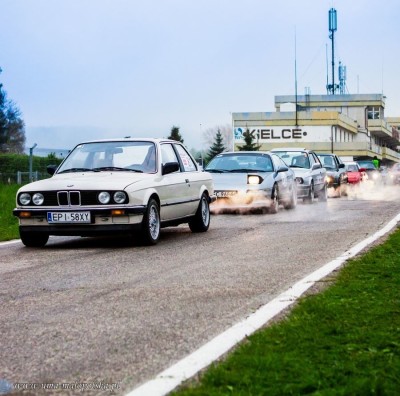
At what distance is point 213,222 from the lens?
1658cm

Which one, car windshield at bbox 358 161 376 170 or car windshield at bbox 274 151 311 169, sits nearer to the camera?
car windshield at bbox 274 151 311 169

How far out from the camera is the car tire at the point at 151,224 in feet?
37.8

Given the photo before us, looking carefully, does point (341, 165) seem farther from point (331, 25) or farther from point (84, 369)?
point (331, 25)

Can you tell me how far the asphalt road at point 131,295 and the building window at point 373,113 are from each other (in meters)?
119

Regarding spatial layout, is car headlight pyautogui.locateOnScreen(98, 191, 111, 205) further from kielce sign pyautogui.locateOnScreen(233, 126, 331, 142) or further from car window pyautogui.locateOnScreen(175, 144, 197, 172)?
kielce sign pyautogui.locateOnScreen(233, 126, 331, 142)

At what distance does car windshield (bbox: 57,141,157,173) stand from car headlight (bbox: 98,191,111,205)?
107cm

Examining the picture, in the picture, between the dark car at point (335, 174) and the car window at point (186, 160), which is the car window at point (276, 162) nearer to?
the car window at point (186, 160)

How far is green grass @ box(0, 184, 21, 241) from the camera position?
14.3m

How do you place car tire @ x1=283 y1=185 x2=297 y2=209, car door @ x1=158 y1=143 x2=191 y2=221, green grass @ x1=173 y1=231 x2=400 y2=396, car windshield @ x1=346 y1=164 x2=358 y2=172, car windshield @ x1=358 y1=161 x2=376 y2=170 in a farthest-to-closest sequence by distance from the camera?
car windshield @ x1=358 y1=161 x2=376 y2=170 < car windshield @ x1=346 y1=164 x2=358 y2=172 < car tire @ x1=283 y1=185 x2=297 y2=209 < car door @ x1=158 y1=143 x2=191 y2=221 < green grass @ x1=173 y1=231 x2=400 y2=396

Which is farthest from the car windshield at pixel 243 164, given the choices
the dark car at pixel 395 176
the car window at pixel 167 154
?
the dark car at pixel 395 176

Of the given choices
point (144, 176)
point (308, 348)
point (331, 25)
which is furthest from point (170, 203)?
point (331, 25)

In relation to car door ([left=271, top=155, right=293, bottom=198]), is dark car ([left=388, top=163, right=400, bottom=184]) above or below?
below

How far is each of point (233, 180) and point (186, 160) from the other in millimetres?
5906

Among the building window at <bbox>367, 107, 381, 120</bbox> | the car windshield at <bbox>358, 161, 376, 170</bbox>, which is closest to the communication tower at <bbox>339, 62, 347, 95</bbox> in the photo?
the building window at <bbox>367, 107, 381, 120</bbox>
